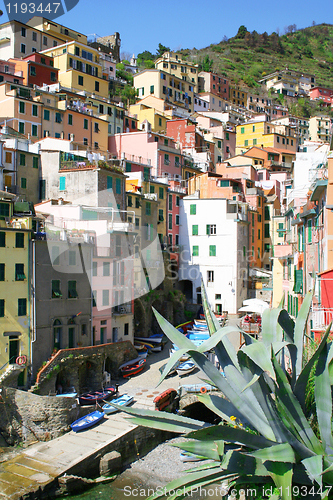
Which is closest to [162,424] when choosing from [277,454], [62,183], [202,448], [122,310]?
[202,448]

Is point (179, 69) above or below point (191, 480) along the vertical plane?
above

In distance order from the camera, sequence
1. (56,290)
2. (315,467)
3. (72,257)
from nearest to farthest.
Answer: (315,467), (56,290), (72,257)

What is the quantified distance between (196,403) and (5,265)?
51.1 feet

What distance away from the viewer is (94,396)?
96.4 ft

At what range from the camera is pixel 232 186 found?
5512cm

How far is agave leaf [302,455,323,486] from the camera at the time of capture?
6492 mm

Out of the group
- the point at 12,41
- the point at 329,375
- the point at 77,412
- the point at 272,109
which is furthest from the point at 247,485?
the point at 272,109

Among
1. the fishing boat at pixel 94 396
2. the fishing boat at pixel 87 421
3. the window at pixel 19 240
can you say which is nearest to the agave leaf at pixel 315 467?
the fishing boat at pixel 87 421

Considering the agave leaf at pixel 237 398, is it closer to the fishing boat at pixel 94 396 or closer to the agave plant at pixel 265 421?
the agave plant at pixel 265 421

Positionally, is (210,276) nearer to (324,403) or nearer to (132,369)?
(132,369)

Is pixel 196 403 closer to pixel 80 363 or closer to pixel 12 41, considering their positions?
pixel 80 363

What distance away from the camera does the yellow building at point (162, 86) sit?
258ft

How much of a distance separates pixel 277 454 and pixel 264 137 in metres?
79.3

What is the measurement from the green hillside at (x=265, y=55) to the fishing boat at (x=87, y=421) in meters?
110
